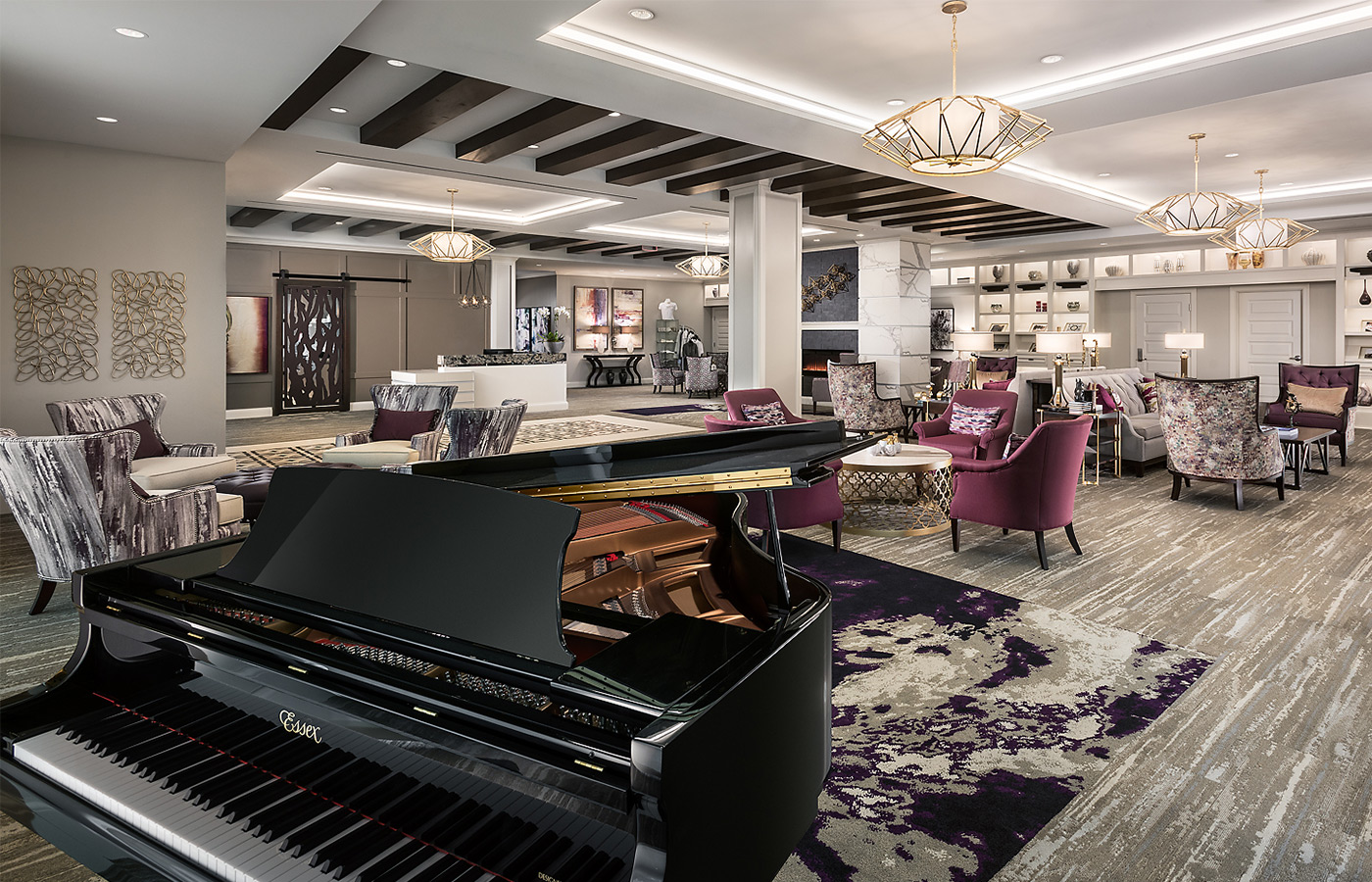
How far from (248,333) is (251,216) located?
96.2 inches

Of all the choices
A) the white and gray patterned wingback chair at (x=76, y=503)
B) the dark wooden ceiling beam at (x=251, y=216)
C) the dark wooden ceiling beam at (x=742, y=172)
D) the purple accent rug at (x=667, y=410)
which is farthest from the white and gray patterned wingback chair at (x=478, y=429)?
the purple accent rug at (x=667, y=410)

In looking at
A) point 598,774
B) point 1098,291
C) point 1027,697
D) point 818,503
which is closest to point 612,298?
point 1098,291

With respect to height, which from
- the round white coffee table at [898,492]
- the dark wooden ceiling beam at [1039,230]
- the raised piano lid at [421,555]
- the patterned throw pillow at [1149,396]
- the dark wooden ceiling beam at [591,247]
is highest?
the dark wooden ceiling beam at [591,247]

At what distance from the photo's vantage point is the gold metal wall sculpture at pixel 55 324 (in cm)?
559

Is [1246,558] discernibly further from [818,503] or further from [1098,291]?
[1098,291]

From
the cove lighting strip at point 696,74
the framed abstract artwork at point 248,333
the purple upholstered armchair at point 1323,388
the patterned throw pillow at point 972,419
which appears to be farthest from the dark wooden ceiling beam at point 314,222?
the purple upholstered armchair at point 1323,388

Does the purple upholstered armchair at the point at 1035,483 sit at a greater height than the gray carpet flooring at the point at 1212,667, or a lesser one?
greater

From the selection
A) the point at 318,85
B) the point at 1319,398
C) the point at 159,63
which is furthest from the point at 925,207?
the point at 159,63

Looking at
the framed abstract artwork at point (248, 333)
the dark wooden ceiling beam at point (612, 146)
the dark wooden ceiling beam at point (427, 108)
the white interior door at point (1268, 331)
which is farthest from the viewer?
the framed abstract artwork at point (248, 333)

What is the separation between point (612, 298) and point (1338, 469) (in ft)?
47.1

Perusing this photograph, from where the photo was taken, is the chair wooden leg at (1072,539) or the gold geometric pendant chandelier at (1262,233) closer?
the chair wooden leg at (1072,539)

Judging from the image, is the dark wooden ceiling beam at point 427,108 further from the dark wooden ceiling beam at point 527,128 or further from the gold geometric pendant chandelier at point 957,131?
the gold geometric pendant chandelier at point 957,131

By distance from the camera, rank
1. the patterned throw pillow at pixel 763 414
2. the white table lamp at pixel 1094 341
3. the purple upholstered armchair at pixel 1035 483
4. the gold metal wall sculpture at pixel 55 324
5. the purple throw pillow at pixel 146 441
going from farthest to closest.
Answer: the white table lamp at pixel 1094 341
the patterned throw pillow at pixel 763 414
the gold metal wall sculpture at pixel 55 324
the purple throw pillow at pixel 146 441
the purple upholstered armchair at pixel 1035 483

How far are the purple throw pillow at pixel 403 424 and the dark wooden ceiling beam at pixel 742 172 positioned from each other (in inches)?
138
